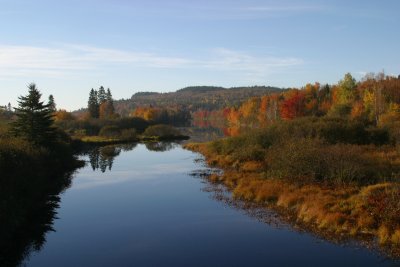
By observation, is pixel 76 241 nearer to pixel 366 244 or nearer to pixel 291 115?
pixel 366 244

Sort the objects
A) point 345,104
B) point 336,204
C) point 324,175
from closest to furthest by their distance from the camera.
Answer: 1. point 336,204
2. point 324,175
3. point 345,104

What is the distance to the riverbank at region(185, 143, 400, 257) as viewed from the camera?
22.5m

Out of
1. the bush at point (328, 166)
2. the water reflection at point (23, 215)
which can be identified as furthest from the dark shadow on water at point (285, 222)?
the water reflection at point (23, 215)

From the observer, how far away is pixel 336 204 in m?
26.6

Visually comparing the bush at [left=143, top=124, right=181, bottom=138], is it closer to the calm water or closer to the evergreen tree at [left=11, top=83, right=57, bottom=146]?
the evergreen tree at [left=11, top=83, right=57, bottom=146]

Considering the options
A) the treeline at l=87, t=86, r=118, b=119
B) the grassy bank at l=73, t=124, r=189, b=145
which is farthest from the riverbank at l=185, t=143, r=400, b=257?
the treeline at l=87, t=86, r=118, b=119

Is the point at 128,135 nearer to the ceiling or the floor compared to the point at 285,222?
nearer to the ceiling

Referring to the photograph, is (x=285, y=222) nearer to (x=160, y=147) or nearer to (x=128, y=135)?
(x=160, y=147)

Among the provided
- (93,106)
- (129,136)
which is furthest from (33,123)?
(93,106)

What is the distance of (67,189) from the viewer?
39375 millimetres

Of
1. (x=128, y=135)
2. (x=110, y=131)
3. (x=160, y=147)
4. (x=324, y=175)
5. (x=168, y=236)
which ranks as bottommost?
(x=168, y=236)

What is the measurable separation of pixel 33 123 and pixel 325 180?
33395 millimetres

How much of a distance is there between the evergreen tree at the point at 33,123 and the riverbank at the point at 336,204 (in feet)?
79.7

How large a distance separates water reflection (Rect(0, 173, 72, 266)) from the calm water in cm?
68
